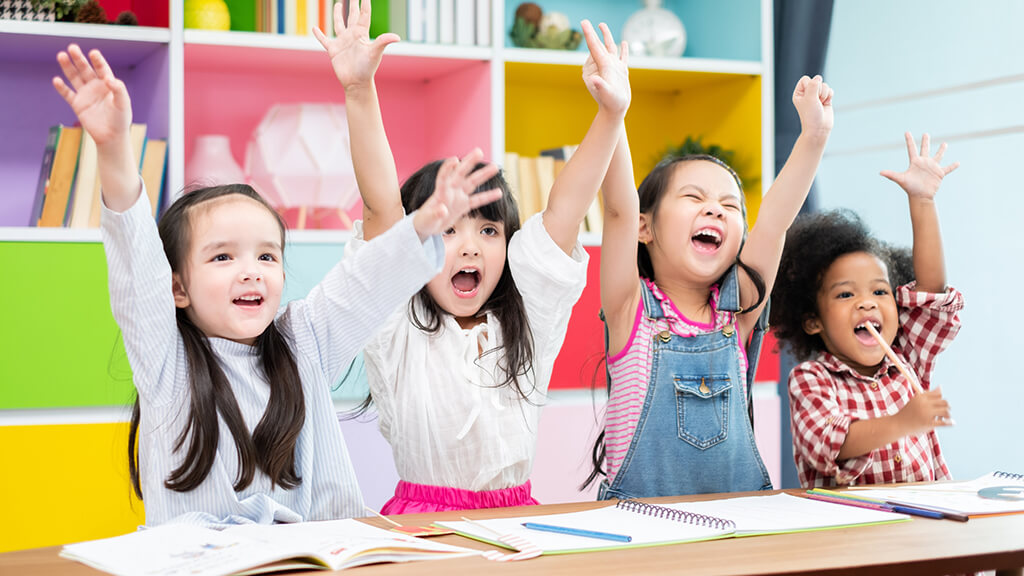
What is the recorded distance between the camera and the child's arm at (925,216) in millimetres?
1731

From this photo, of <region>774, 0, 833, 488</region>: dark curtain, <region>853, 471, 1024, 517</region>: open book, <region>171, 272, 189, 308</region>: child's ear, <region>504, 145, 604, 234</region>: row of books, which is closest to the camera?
<region>853, 471, 1024, 517</region>: open book

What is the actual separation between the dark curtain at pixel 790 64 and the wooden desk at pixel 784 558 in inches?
73.8

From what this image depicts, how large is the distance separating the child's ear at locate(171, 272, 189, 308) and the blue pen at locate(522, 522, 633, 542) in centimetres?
56

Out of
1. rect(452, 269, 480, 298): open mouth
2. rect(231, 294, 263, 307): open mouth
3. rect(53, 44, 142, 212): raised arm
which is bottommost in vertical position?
rect(231, 294, 263, 307): open mouth

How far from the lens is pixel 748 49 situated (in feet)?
8.77

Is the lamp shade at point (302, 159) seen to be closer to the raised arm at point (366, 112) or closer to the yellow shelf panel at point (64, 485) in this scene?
the yellow shelf panel at point (64, 485)

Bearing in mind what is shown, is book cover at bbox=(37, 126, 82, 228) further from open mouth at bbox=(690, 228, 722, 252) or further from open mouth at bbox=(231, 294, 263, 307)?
open mouth at bbox=(690, 228, 722, 252)

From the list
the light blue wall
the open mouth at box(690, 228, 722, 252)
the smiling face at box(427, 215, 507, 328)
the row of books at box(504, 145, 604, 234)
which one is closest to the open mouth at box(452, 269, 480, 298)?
the smiling face at box(427, 215, 507, 328)

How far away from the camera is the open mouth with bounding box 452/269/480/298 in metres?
1.56

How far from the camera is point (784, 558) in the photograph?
91cm

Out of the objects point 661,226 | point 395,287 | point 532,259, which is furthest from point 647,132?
point 395,287

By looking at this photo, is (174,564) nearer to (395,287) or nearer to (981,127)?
(395,287)

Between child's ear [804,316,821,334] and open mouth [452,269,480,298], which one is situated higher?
open mouth [452,269,480,298]

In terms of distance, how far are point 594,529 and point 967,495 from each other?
0.57 m
